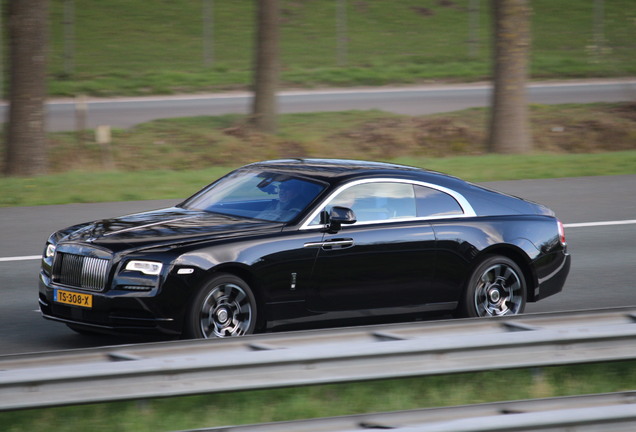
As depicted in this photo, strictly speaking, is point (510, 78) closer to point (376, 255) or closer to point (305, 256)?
point (376, 255)

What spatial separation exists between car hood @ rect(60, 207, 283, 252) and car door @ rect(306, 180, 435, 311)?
55 centimetres

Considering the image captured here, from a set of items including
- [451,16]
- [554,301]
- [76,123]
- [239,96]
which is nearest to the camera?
[554,301]

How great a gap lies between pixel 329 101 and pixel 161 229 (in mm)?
22051

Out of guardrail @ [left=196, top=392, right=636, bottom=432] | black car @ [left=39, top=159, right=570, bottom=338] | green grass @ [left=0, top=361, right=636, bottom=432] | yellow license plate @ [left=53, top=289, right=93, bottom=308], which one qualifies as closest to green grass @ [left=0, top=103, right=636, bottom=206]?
black car @ [left=39, top=159, right=570, bottom=338]

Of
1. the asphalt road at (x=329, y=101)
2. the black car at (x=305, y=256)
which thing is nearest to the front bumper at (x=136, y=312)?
the black car at (x=305, y=256)

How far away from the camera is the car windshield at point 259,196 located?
8.80 metres

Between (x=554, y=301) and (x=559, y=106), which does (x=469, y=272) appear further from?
(x=559, y=106)

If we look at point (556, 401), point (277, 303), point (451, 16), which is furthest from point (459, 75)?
point (556, 401)

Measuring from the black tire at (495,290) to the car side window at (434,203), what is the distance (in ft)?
1.74

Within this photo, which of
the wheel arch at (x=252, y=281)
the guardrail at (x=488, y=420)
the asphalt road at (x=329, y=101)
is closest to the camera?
the guardrail at (x=488, y=420)

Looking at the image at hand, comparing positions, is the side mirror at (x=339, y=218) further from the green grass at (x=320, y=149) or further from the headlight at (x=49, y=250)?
the green grass at (x=320, y=149)

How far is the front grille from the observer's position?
26.1 ft

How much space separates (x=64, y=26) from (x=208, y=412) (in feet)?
107

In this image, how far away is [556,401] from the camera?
5.57 m
